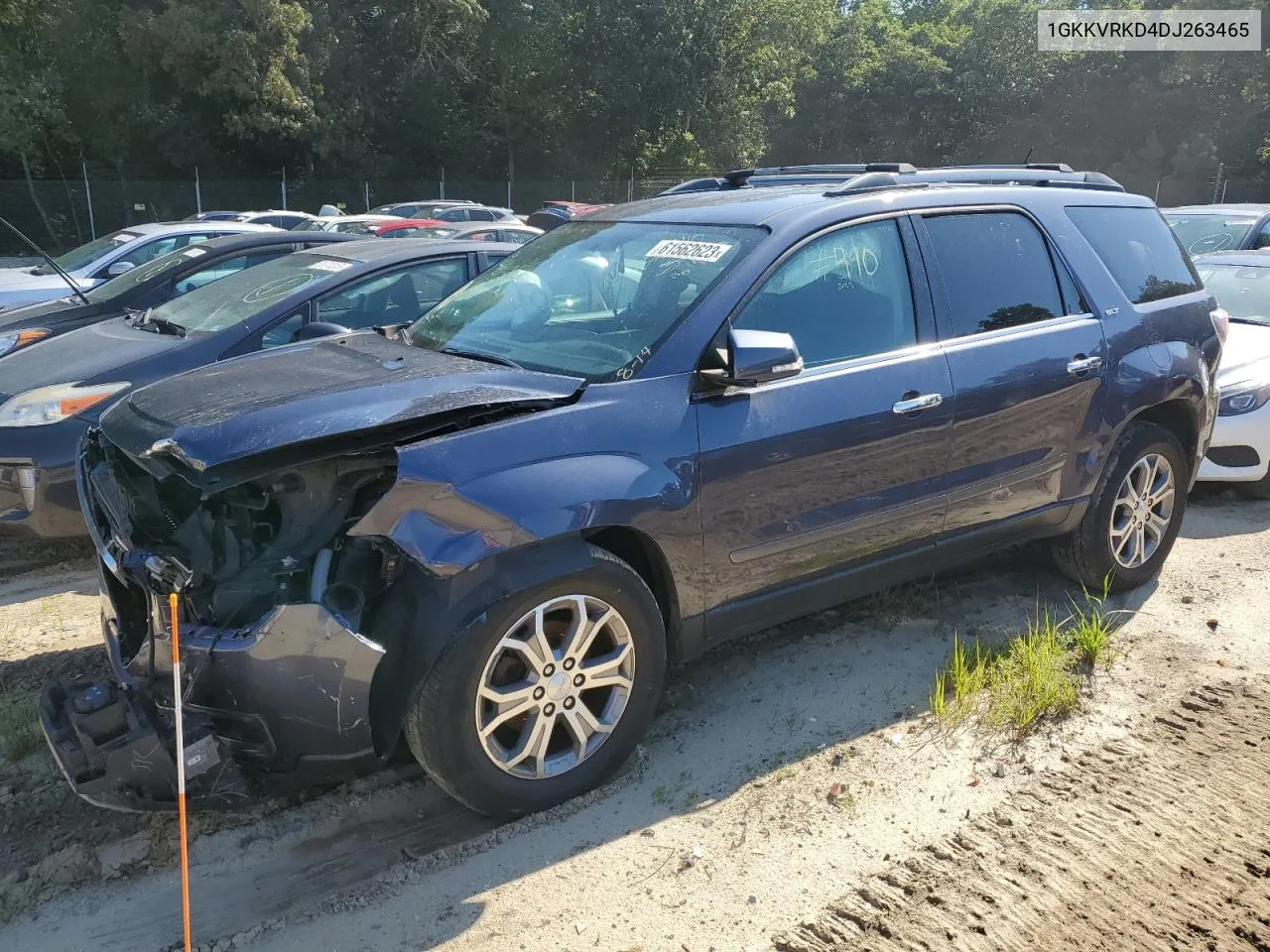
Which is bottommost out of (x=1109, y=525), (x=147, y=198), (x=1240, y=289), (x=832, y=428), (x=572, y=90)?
(x=1109, y=525)

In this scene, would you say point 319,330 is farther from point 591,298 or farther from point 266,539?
point 266,539

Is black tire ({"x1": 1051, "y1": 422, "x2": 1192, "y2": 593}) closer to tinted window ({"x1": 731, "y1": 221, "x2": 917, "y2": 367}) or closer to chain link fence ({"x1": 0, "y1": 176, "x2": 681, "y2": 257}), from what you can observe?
tinted window ({"x1": 731, "y1": 221, "x2": 917, "y2": 367})

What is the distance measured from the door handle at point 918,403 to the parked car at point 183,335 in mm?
2754

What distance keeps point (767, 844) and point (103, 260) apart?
401 inches

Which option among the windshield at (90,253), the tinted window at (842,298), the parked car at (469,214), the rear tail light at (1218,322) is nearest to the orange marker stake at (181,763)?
the tinted window at (842,298)

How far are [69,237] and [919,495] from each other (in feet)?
103

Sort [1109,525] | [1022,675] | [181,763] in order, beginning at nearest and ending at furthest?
[181,763], [1022,675], [1109,525]

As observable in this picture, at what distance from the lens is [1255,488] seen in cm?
682

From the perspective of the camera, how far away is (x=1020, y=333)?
163 inches

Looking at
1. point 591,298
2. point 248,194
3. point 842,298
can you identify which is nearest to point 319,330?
point 591,298

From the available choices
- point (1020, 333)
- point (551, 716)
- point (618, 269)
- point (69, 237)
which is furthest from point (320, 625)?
point (69, 237)

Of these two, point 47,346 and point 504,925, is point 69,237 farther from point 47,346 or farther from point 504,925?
point 504,925

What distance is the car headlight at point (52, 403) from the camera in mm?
4941

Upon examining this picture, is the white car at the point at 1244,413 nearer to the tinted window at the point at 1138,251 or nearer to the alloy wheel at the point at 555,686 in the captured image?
the tinted window at the point at 1138,251
